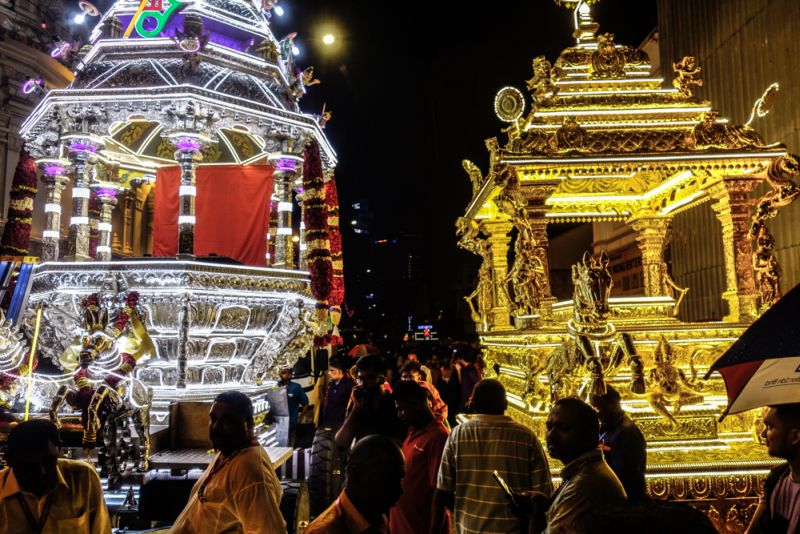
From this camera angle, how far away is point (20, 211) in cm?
1141

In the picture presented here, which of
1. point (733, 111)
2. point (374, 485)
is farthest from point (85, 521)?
point (733, 111)

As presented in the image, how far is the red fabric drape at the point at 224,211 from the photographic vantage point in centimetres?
1298

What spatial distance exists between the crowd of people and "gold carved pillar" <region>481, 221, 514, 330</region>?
736 cm

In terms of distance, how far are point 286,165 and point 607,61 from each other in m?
6.51

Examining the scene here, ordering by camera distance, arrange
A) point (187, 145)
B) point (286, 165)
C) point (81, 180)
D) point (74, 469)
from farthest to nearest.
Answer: point (286, 165) < point (81, 180) < point (187, 145) < point (74, 469)

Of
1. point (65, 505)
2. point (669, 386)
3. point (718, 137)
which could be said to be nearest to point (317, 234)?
point (669, 386)

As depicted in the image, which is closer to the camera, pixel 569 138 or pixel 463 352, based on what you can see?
pixel 569 138

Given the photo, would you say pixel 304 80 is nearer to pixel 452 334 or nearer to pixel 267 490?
pixel 267 490

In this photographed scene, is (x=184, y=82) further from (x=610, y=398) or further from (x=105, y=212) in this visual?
(x=610, y=398)

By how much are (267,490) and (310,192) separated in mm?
9085

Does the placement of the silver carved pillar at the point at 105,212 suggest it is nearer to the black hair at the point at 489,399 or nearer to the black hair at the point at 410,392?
the black hair at the point at 410,392

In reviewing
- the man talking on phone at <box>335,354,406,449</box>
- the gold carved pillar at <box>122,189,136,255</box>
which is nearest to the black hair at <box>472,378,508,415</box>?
the man talking on phone at <box>335,354,406,449</box>

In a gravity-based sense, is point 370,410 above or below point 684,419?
above

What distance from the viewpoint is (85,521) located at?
281 cm
